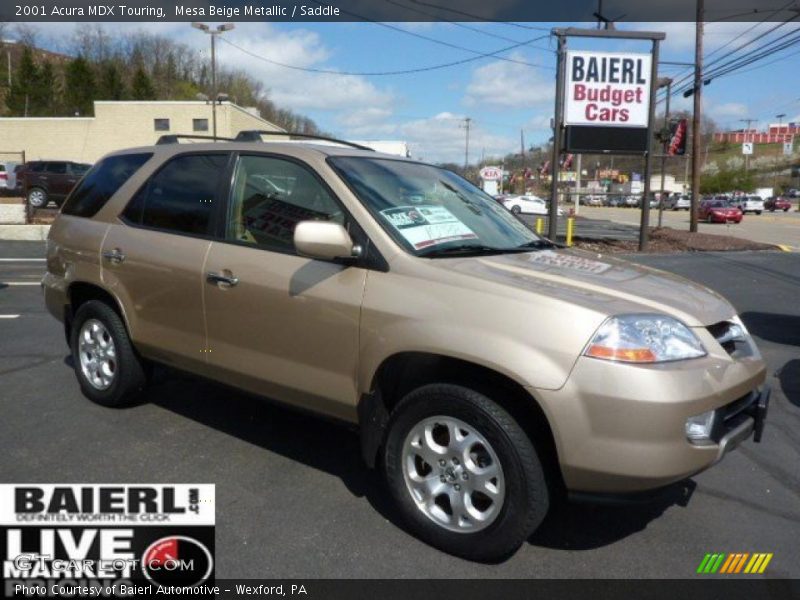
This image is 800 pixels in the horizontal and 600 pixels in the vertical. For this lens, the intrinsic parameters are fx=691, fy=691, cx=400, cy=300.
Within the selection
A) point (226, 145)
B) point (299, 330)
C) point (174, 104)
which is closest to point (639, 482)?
point (299, 330)

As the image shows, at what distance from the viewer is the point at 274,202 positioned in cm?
391

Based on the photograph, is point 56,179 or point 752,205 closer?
point 56,179

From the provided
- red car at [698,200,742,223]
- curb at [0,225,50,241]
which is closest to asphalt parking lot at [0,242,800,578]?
curb at [0,225,50,241]

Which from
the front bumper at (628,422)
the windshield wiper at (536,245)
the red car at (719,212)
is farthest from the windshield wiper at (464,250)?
the red car at (719,212)

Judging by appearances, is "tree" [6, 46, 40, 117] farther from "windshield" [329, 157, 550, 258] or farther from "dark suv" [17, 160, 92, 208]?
"windshield" [329, 157, 550, 258]

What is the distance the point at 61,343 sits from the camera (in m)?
6.89

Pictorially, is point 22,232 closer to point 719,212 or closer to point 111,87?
point 719,212

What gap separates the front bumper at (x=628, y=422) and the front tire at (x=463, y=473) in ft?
0.60

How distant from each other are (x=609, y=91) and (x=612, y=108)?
0.43 metres

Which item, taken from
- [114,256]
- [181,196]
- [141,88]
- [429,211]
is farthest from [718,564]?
[141,88]

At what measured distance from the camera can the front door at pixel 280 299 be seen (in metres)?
3.45

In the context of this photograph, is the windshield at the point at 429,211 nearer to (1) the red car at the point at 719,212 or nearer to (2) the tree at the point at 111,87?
(1) the red car at the point at 719,212

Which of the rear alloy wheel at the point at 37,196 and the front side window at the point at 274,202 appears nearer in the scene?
the front side window at the point at 274,202

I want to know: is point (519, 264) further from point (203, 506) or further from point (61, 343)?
point (61, 343)
